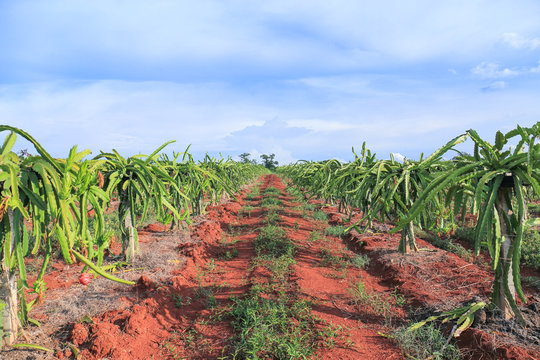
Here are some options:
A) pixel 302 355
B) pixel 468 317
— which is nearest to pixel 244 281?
pixel 302 355

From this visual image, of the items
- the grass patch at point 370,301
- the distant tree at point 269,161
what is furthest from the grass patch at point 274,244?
the distant tree at point 269,161

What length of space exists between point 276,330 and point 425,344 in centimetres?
164

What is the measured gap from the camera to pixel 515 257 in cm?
275

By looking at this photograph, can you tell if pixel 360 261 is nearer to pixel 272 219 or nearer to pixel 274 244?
pixel 274 244

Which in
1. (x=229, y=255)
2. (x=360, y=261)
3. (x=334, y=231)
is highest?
(x=334, y=231)

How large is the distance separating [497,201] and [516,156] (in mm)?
527

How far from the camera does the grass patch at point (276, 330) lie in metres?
3.28

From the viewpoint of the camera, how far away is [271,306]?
4223 millimetres

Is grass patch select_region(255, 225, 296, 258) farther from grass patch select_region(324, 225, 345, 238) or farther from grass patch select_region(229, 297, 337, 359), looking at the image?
grass patch select_region(229, 297, 337, 359)

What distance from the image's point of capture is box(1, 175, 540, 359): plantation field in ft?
10.8

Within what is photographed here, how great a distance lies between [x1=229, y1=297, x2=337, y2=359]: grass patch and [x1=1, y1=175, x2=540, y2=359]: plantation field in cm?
1

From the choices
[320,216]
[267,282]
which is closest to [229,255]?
[267,282]

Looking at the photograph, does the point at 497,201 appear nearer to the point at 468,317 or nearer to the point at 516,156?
the point at 516,156

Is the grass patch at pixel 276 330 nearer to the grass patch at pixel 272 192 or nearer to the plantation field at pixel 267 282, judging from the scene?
the plantation field at pixel 267 282
